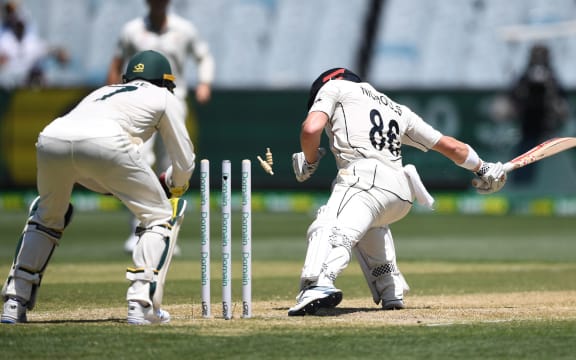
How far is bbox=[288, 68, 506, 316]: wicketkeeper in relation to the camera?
6.18m

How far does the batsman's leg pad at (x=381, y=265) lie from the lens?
6746 mm

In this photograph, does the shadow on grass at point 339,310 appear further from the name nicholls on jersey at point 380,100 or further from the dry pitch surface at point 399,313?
the name nicholls on jersey at point 380,100

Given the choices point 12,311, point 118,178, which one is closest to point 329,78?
point 118,178

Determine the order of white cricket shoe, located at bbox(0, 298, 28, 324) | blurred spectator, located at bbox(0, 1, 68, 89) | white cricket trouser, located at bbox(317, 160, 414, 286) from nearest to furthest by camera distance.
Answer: white cricket shoe, located at bbox(0, 298, 28, 324)
white cricket trouser, located at bbox(317, 160, 414, 286)
blurred spectator, located at bbox(0, 1, 68, 89)

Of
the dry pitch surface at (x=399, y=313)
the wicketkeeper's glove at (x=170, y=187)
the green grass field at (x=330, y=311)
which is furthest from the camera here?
the wicketkeeper's glove at (x=170, y=187)

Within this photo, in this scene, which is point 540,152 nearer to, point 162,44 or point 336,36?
point 162,44

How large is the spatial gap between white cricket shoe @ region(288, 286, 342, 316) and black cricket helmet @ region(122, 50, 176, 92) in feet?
4.14

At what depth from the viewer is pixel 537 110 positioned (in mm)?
15812

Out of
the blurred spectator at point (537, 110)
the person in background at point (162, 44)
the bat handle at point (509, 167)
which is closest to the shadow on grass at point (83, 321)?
the bat handle at point (509, 167)

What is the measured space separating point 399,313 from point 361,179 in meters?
0.74

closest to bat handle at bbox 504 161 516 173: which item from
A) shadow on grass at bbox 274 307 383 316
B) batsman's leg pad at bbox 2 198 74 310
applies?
shadow on grass at bbox 274 307 383 316

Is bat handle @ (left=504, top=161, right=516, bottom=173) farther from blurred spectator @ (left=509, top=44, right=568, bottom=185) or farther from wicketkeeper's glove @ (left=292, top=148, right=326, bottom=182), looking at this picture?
blurred spectator @ (left=509, top=44, right=568, bottom=185)

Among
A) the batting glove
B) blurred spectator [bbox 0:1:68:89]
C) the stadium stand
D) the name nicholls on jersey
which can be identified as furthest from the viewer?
the stadium stand

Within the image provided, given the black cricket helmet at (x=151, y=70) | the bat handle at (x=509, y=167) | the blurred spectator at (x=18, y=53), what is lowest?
the bat handle at (x=509, y=167)
